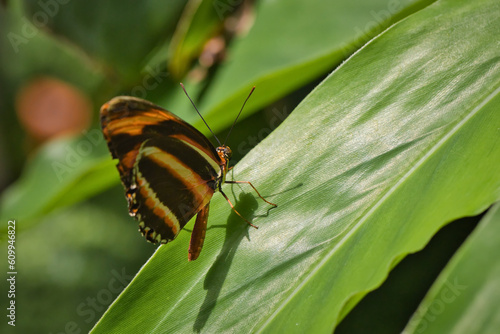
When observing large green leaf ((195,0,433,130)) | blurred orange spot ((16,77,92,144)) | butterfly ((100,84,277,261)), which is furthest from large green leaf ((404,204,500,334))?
blurred orange spot ((16,77,92,144))

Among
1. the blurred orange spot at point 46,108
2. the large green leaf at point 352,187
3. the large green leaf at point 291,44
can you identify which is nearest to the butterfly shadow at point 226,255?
the large green leaf at point 352,187

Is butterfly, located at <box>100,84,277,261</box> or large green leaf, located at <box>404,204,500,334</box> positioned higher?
butterfly, located at <box>100,84,277,261</box>

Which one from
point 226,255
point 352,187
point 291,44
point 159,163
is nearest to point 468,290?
point 352,187

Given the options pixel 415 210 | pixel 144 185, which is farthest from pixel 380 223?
pixel 144 185

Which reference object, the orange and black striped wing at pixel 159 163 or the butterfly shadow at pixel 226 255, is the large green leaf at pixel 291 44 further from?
the butterfly shadow at pixel 226 255

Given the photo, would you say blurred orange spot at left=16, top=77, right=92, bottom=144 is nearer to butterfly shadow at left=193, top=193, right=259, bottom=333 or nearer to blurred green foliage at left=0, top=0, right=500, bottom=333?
blurred green foliage at left=0, top=0, right=500, bottom=333

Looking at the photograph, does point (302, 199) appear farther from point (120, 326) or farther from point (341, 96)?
point (120, 326)

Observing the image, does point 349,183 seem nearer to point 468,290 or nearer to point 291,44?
point 468,290

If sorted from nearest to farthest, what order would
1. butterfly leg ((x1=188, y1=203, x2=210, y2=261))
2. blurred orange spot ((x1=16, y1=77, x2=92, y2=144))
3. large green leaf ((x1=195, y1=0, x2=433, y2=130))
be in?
butterfly leg ((x1=188, y1=203, x2=210, y2=261)) < large green leaf ((x1=195, y1=0, x2=433, y2=130)) < blurred orange spot ((x1=16, y1=77, x2=92, y2=144))
